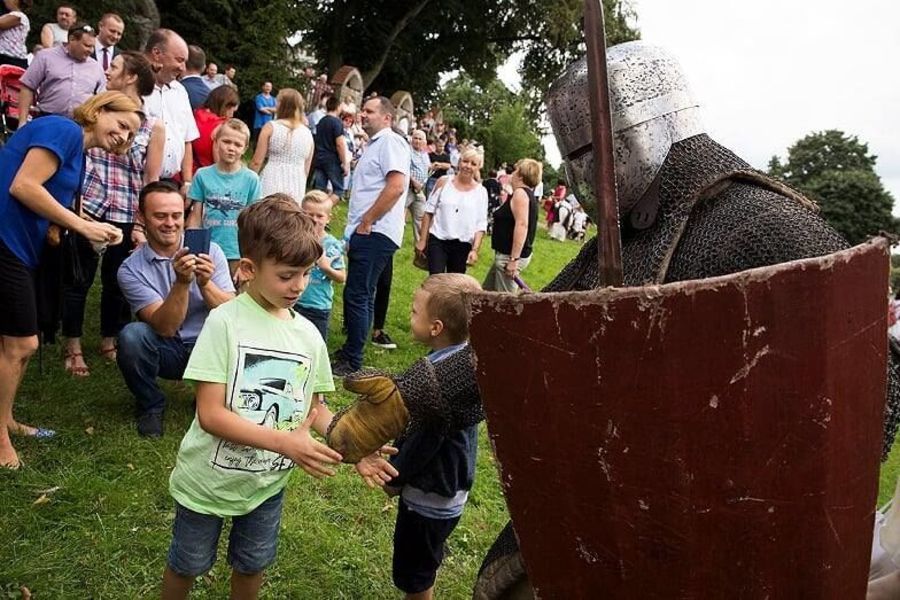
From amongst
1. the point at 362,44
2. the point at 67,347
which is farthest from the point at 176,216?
the point at 362,44

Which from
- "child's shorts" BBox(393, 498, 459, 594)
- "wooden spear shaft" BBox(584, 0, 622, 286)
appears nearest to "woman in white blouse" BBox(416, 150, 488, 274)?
"child's shorts" BBox(393, 498, 459, 594)

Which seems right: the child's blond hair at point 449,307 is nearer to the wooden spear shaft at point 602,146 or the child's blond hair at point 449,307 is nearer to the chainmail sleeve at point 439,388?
the chainmail sleeve at point 439,388

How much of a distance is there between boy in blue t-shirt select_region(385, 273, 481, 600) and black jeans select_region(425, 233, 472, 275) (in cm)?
346

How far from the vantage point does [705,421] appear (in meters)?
1.09

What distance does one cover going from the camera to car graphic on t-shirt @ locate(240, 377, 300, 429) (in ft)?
6.68

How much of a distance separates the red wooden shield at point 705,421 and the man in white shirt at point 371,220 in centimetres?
369

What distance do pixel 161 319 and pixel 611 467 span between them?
298cm

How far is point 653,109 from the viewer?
1671 millimetres

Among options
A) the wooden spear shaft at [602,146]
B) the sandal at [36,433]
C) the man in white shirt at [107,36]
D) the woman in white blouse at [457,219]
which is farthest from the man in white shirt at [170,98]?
the wooden spear shaft at [602,146]

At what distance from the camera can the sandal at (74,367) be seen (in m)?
4.20

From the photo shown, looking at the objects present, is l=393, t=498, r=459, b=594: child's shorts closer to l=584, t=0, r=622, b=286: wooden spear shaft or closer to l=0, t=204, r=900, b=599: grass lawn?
l=0, t=204, r=900, b=599: grass lawn

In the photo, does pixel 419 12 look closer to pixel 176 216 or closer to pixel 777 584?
pixel 176 216

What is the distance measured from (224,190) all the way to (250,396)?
8.78 ft

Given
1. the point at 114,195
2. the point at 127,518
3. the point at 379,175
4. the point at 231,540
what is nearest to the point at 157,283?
the point at 114,195
